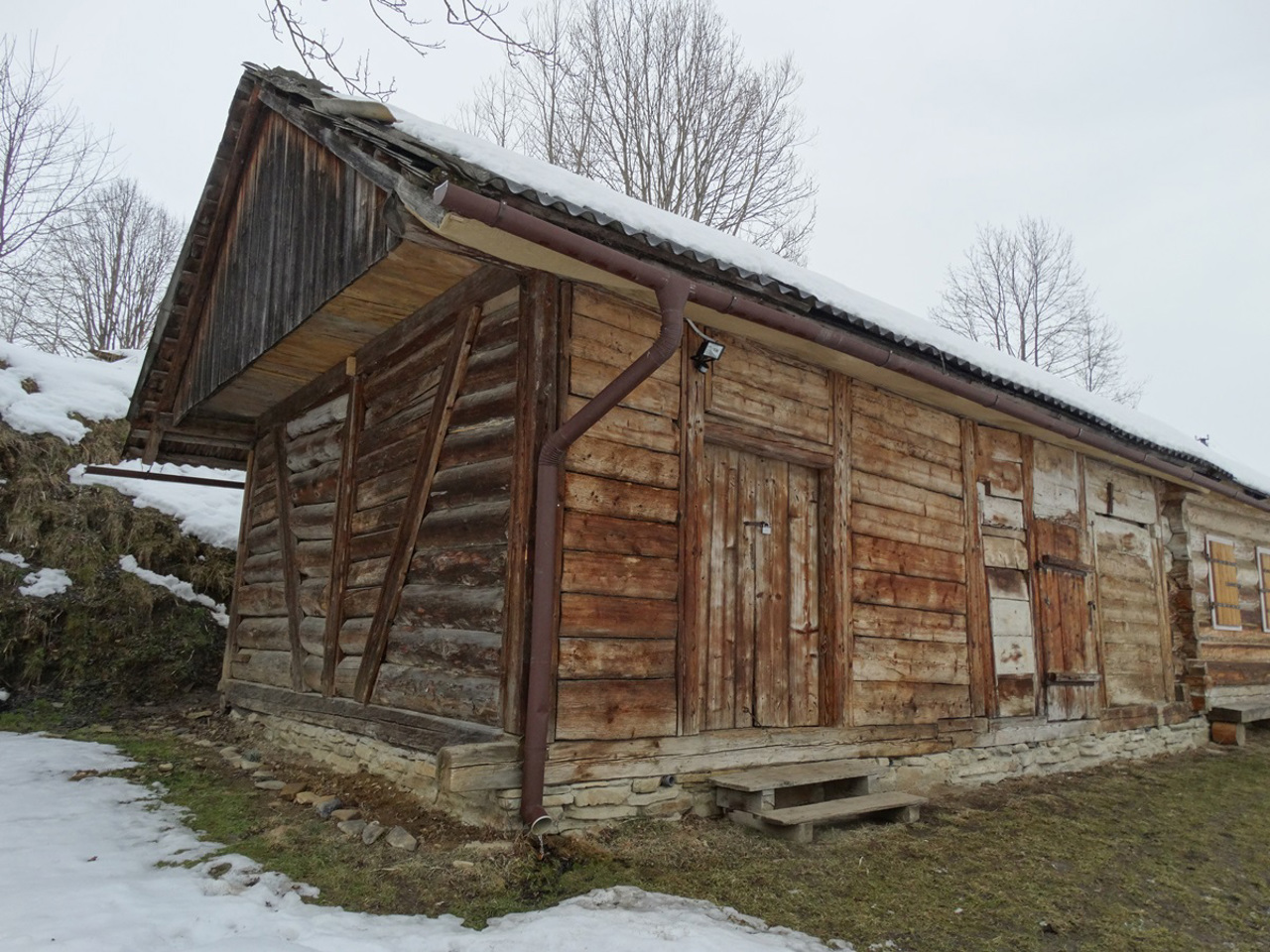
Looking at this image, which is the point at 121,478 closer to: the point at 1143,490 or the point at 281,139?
the point at 281,139

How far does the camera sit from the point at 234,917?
135 inches

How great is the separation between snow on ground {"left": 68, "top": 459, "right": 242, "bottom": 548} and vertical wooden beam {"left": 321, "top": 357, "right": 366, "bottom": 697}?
547 centimetres

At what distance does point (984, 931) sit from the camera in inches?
152

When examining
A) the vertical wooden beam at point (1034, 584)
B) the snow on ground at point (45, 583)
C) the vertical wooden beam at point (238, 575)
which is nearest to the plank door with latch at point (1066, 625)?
the vertical wooden beam at point (1034, 584)

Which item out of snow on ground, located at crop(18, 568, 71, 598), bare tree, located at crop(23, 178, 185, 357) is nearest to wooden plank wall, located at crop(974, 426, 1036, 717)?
snow on ground, located at crop(18, 568, 71, 598)

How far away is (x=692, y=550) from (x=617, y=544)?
578 millimetres

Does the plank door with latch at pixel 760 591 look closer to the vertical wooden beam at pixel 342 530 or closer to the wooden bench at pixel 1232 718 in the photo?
the vertical wooden beam at pixel 342 530

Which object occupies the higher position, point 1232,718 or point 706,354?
point 706,354

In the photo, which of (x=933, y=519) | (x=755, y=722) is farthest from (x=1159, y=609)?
(x=755, y=722)

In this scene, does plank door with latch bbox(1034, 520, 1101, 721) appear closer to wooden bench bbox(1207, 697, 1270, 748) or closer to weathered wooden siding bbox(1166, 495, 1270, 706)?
weathered wooden siding bbox(1166, 495, 1270, 706)

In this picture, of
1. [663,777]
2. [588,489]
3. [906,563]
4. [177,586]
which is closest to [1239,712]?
[906,563]

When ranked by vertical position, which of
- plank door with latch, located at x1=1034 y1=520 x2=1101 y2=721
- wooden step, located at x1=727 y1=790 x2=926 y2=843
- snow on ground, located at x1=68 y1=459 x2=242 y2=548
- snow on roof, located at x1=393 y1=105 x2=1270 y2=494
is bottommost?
wooden step, located at x1=727 y1=790 x2=926 y2=843

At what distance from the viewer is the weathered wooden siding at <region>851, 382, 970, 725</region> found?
255 inches

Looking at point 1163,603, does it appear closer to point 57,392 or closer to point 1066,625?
point 1066,625
